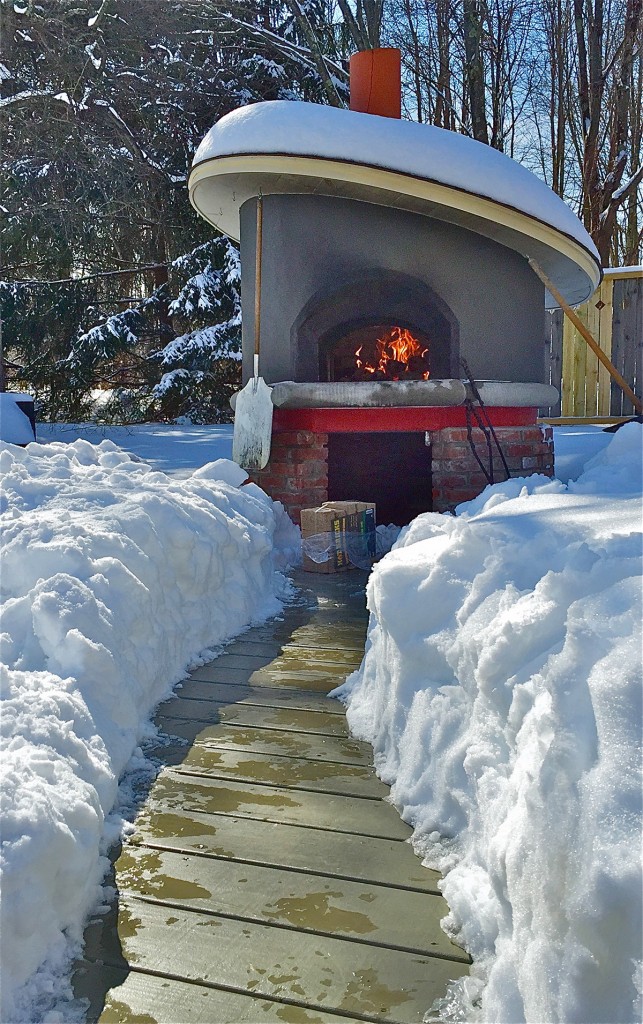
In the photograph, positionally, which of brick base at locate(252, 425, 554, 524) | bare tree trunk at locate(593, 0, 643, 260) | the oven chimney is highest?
bare tree trunk at locate(593, 0, 643, 260)

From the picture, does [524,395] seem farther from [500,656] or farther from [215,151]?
[500,656]

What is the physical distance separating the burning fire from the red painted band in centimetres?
55

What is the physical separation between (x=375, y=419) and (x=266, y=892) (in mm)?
4129

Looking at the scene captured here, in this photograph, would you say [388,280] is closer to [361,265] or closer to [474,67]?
[361,265]

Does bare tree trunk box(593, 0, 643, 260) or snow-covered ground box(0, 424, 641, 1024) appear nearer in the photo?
snow-covered ground box(0, 424, 641, 1024)

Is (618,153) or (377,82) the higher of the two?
(618,153)

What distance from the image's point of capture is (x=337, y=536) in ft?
17.3

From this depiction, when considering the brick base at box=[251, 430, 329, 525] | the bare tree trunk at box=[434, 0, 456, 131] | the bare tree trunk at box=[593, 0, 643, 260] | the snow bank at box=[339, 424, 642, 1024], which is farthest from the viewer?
the bare tree trunk at box=[434, 0, 456, 131]

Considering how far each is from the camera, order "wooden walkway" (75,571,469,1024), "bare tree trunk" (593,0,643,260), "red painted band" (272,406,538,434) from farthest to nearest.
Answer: "bare tree trunk" (593,0,643,260) → "red painted band" (272,406,538,434) → "wooden walkway" (75,571,469,1024)

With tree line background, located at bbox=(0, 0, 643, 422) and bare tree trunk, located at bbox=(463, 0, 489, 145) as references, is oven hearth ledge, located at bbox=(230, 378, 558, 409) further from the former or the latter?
bare tree trunk, located at bbox=(463, 0, 489, 145)

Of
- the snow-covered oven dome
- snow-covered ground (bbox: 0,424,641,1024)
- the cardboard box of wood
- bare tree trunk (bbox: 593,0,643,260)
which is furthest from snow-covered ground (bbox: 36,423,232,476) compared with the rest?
bare tree trunk (bbox: 593,0,643,260)

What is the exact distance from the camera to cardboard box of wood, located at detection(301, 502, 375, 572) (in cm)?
525

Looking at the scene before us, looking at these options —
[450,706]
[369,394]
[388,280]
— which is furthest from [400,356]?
[450,706]

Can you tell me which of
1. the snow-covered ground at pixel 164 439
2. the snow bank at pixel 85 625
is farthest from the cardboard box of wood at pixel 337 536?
the snow-covered ground at pixel 164 439
